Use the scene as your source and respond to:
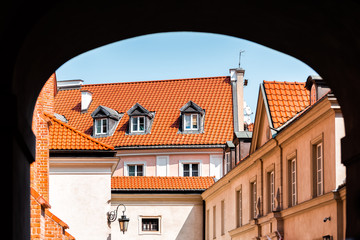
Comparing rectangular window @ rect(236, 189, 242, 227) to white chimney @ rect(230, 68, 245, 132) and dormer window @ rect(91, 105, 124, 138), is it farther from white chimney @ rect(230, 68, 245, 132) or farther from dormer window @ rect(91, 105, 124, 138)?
dormer window @ rect(91, 105, 124, 138)

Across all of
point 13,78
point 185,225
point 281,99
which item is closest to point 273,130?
point 281,99

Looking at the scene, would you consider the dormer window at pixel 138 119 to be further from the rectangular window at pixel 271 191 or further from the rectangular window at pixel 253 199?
the rectangular window at pixel 271 191

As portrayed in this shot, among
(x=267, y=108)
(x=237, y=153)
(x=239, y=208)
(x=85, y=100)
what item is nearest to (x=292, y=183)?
(x=267, y=108)

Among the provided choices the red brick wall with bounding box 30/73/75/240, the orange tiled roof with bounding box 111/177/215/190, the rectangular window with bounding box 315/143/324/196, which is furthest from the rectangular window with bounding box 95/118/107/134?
the rectangular window with bounding box 315/143/324/196

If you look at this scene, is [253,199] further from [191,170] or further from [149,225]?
[191,170]

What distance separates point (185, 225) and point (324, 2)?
115 ft

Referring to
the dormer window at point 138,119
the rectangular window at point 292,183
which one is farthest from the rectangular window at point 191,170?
the rectangular window at point 292,183

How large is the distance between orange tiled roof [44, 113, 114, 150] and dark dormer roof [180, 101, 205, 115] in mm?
20666

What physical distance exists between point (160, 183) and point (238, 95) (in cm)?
1008

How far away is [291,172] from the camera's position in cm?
2442

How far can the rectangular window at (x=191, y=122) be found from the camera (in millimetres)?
49531

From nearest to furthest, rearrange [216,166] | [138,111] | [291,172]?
[291,172]
[216,166]
[138,111]

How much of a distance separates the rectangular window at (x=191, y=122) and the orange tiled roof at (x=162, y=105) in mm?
593

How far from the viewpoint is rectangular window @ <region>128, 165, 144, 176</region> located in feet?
159
